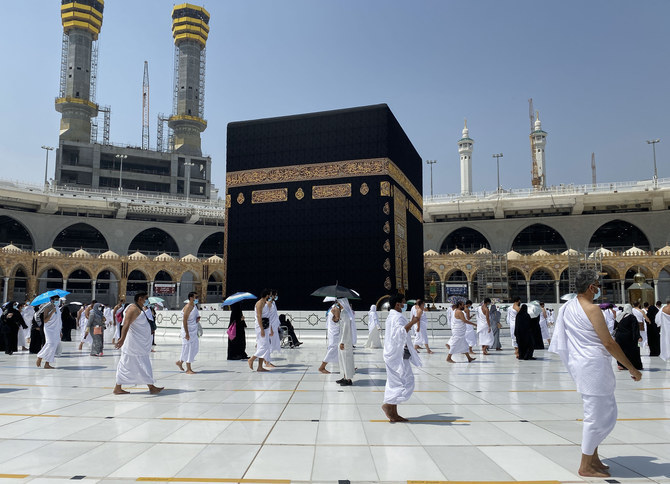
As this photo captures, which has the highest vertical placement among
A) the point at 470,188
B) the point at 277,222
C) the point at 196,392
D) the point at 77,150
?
the point at 77,150

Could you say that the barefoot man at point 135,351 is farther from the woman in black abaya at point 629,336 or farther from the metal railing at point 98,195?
the metal railing at point 98,195

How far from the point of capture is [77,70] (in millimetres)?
51281

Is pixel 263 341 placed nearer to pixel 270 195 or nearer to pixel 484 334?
pixel 484 334

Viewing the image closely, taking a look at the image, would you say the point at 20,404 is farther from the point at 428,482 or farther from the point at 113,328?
the point at 113,328

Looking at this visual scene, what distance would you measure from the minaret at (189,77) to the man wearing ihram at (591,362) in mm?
55970

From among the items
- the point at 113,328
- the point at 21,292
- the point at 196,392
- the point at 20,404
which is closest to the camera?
the point at 20,404

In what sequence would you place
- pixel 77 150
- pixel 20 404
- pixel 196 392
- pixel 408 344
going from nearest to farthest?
pixel 408 344 < pixel 20 404 < pixel 196 392 < pixel 77 150

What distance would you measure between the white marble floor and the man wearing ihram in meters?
0.23

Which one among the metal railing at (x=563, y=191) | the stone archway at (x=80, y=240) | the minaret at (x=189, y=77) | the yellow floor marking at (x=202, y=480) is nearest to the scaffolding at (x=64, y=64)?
the minaret at (x=189, y=77)

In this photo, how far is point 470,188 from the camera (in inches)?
1984

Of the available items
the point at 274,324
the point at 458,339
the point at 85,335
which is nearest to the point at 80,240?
the point at 85,335

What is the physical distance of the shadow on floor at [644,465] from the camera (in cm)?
313

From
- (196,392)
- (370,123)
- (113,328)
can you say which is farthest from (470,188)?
(196,392)

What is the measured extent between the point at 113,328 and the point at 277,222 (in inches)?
287
